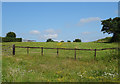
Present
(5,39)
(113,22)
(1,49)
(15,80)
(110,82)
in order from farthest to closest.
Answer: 1. (5,39)
2. (113,22)
3. (1,49)
4. (15,80)
5. (110,82)

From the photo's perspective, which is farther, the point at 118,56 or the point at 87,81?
the point at 118,56

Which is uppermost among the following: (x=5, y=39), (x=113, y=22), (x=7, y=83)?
(x=113, y=22)

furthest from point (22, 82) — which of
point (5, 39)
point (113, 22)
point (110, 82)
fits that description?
point (5, 39)

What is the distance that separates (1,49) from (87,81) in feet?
50.7

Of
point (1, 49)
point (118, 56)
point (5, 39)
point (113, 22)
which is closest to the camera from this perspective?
point (118, 56)

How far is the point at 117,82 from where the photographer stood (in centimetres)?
512

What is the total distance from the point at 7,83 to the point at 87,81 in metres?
3.27

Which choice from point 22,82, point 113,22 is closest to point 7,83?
point 22,82

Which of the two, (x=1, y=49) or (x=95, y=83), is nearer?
(x=95, y=83)

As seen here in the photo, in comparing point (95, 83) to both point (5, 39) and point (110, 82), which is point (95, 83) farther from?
point (5, 39)

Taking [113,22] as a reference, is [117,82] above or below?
below

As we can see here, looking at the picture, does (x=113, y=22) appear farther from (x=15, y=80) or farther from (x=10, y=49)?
(x=15, y=80)

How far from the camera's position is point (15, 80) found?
5.46 m

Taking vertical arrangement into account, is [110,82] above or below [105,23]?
below
